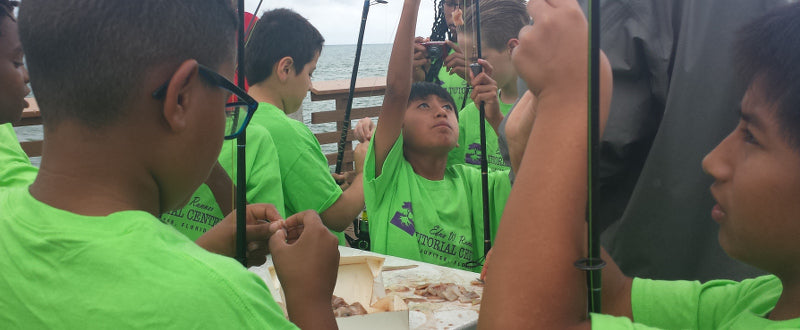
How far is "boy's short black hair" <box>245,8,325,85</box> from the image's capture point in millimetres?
2828

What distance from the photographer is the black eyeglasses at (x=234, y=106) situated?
35.8 inches

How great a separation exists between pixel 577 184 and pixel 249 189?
1.72 metres

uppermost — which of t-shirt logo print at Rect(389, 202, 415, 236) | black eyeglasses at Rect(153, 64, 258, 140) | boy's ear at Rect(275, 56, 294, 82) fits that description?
boy's ear at Rect(275, 56, 294, 82)

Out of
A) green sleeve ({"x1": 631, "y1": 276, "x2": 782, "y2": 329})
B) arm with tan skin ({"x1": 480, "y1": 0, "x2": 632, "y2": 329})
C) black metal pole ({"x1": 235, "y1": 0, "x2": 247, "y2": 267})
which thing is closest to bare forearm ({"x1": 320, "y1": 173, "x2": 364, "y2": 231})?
black metal pole ({"x1": 235, "y1": 0, "x2": 247, "y2": 267})

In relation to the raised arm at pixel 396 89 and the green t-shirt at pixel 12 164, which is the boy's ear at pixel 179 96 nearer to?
the green t-shirt at pixel 12 164

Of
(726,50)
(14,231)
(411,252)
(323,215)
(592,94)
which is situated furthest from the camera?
(323,215)

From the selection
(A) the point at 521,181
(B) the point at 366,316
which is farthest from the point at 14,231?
(B) the point at 366,316

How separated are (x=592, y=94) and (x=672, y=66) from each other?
1.25 feet

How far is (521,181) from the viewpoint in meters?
0.73

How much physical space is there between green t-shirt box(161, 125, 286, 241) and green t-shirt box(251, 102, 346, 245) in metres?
0.20

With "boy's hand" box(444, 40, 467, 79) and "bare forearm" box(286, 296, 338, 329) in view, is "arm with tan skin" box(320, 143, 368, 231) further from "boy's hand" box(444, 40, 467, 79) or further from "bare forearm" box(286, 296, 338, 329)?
"bare forearm" box(286, 296, 338, 329)

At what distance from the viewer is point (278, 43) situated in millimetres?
2865

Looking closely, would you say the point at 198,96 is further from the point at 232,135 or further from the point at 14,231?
the point at 14,231

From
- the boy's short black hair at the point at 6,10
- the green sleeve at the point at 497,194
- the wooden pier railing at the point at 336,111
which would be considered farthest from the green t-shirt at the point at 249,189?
the wooden pier railing at the point at 336,111
